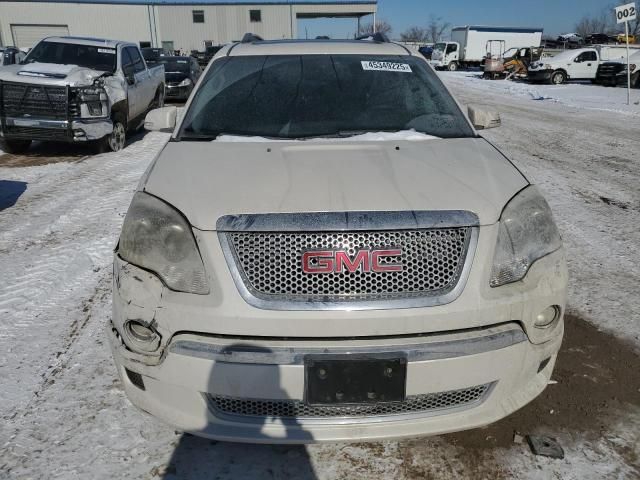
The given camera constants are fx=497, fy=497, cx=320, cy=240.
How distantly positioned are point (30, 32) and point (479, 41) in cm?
3858

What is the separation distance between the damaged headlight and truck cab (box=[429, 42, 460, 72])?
35.3 meters

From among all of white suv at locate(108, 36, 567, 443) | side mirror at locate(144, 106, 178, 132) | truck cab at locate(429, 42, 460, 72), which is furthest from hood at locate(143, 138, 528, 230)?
truck cab at locate(429, 42, 460, 72)

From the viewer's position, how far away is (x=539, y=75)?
25453 mm

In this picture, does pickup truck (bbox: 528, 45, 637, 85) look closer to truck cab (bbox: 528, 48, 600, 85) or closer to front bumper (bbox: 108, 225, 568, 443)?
truck cab (bbox: 528, 48, 600, 85)

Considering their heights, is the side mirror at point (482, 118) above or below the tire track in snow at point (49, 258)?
above

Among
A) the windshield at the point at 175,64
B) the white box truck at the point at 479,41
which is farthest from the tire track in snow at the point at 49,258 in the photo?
the white box truck at the point at 479,41

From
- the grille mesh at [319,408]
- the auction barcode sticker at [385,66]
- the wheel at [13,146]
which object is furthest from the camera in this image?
the wheel at [13,146]

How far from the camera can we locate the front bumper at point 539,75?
2516cm

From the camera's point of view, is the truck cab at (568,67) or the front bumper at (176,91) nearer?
the front bumper at (176,91)

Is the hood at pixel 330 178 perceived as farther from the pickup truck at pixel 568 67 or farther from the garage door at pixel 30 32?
the garage door at pixel 30 32

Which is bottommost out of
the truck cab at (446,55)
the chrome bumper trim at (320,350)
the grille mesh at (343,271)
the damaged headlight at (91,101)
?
the chrome bumper trim at (320,350)

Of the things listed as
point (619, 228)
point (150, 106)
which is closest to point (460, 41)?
point (150, 106)

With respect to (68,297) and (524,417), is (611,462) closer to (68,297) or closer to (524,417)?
(524,417)

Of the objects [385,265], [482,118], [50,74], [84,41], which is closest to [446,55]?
[84,41]
